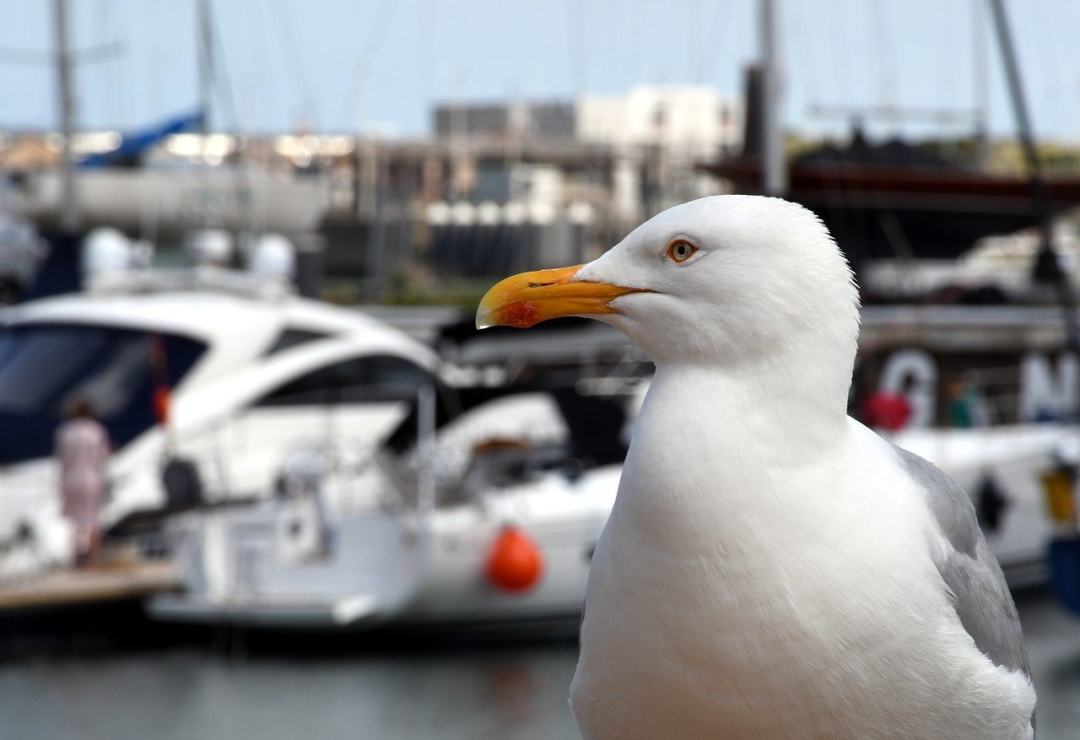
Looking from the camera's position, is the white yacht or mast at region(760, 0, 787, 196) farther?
mast at region(760, 0, 787, 196)

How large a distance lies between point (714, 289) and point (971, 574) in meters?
0.78

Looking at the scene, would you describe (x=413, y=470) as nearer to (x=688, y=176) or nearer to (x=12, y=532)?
(x=12, y=532)

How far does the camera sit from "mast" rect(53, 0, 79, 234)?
76.0 feet

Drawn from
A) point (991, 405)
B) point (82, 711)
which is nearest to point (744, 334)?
point (82, 711)

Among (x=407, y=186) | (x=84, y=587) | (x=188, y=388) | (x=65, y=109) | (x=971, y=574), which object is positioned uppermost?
(x=971, y=574)

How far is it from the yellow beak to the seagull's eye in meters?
0.09

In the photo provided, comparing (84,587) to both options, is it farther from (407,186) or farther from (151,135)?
(407,186)

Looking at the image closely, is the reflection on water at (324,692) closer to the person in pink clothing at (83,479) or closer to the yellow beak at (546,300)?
the person in pink clothing at (83,479)

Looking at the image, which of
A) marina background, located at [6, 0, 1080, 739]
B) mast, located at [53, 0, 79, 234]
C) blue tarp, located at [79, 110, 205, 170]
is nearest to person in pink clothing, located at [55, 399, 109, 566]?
marina background, located at [6, 0, 1080, 739]

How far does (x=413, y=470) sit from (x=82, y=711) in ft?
10.0

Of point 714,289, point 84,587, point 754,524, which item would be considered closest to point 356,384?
point 84,587

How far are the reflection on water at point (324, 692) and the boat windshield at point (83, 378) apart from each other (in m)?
2.39

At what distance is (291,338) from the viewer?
16750 millimetres

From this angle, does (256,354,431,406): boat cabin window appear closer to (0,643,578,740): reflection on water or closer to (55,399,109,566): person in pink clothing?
(55,399,109,566): person in pink clothing
